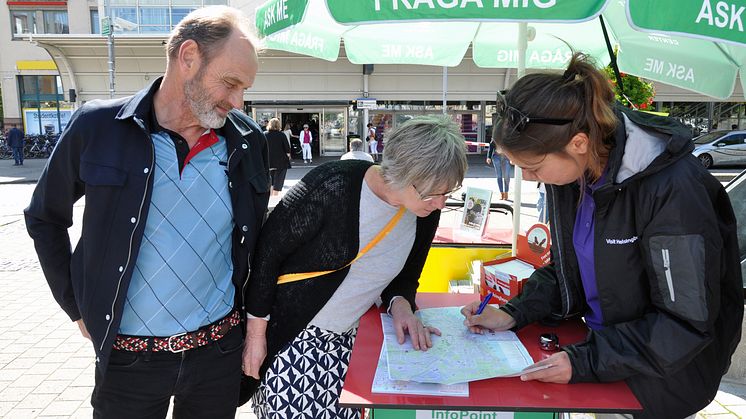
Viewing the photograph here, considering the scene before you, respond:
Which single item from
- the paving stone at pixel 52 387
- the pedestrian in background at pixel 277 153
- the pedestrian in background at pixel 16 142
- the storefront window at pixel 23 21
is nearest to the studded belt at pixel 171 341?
the paving stone at pixel 52 387

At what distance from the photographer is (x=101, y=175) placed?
1.68 metres

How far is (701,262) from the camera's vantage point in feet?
4.34

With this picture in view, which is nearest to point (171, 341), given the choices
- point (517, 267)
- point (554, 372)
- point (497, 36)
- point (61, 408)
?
point (554, 372)

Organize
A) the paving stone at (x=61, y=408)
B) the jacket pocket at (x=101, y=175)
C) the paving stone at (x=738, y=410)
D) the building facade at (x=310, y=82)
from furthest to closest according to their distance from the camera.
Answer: the building facade at (x=310, y=82) < the paving stone at (x=61, y=408) < the paving stone at (x=738, y=410) < the jacket pocket at (x=101, y=175)

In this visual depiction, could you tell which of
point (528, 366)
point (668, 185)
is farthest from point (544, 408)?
point (668, 185)

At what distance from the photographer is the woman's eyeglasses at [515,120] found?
150 cm

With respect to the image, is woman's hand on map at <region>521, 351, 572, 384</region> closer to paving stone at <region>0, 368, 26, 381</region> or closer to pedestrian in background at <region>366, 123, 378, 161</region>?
paving stone at <region>0, 368, 26, 381</region>

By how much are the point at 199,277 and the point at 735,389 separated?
138 inches

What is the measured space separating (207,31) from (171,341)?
1036mm

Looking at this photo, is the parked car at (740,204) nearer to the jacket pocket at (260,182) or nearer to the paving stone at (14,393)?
the jacket pocket at (260,182)

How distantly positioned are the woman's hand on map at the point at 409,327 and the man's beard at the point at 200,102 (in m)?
0.92

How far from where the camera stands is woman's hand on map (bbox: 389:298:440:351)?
1.76 meters

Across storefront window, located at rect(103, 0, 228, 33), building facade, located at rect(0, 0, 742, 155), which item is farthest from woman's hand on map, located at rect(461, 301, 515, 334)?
storefront window, located at rect(103, 0, 228, 33)

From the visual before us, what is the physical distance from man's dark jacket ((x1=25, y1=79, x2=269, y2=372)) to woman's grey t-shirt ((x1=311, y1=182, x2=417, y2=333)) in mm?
708
